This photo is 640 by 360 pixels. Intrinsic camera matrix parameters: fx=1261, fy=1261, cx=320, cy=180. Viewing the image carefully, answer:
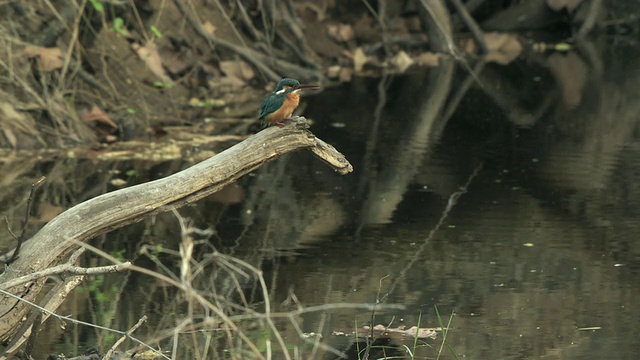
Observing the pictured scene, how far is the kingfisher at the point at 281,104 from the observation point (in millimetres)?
5078

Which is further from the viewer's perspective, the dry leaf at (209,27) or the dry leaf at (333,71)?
the dry leaf at (333,71)

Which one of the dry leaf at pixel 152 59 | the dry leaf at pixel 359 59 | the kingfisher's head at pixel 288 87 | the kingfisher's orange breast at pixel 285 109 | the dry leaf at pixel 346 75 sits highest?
the dry leaf at pixel 359 59

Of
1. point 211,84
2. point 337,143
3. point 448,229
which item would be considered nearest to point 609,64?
point 211,84

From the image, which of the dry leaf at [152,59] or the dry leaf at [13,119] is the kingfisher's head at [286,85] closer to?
the dry leaf at [13,119]

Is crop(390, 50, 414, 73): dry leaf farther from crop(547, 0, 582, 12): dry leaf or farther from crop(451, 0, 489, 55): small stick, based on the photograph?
crop(547, 0, 582, 12): dry leaf

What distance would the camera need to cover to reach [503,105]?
1209cm

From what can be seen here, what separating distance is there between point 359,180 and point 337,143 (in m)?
1.50

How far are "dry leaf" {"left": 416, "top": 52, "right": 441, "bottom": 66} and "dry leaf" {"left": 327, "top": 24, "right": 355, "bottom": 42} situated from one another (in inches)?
35.6

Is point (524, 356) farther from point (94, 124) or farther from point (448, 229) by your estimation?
point (94, 124)

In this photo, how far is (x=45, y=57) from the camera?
33.4 feet

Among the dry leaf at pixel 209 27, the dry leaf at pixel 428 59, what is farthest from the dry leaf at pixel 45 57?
the dry leaf at pixel 428 59

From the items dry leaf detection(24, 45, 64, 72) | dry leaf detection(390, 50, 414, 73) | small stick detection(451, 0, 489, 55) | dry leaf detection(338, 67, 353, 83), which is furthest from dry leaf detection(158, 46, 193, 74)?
small stick detection(451, 0, 489, 55)

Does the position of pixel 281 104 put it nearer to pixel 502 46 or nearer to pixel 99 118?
pixel 99 118

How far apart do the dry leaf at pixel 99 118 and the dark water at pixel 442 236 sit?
1.07 metres
